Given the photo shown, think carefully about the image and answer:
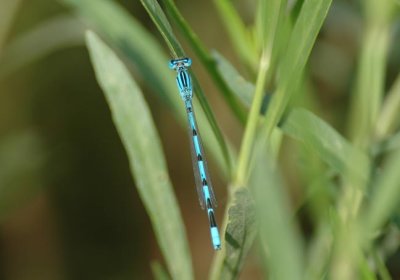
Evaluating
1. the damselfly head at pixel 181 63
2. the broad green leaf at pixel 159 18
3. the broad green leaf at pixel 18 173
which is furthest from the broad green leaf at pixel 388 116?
the broad green leaf at pixel 18 173

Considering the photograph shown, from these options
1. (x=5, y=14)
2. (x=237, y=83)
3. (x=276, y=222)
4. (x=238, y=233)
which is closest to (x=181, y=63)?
(x=237, y=83)

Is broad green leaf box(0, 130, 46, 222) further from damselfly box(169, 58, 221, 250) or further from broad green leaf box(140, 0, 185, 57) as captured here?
broad green leaf box(140, 0, 185, 57)

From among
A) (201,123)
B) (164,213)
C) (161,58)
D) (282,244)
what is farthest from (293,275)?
(161,58)

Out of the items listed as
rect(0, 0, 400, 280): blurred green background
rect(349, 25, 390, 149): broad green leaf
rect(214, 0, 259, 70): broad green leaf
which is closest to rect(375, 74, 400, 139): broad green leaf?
rect(349, 25, 390, 149): broad green leaf

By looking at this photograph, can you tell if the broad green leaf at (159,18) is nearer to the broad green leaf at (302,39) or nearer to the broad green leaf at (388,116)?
the broad green leaf at (302,39)

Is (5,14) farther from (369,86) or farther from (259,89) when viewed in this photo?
(259,89)
